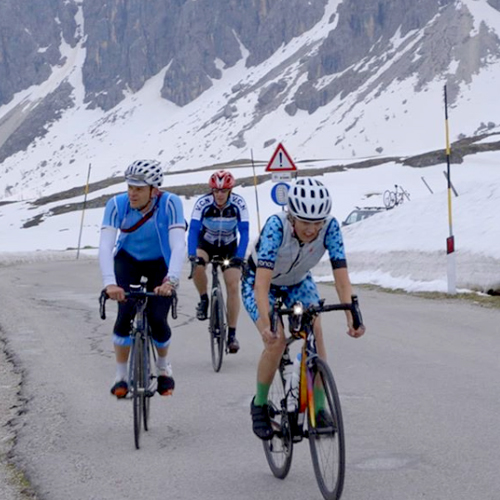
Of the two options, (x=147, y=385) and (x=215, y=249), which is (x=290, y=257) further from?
(x=215, y=249)

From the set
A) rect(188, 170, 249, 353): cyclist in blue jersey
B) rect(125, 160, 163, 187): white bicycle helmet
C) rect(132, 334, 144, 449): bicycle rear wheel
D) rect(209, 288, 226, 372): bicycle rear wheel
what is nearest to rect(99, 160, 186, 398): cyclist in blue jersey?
rect(125, 160, 163, 187): white bicycle helmet

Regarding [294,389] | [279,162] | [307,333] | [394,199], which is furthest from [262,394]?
[394,199]

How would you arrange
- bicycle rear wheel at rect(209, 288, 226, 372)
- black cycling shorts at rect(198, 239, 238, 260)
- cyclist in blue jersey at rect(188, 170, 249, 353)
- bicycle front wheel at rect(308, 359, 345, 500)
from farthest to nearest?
black cycling shorts at rect(198, 239, 238, 260)
cyclist in blue jersey at rect(188, 170, 249, 353)
bicycle rear wheel at rect(209, 288, 226, 372)
bicycle front wheel at rect(308, 359, 345, 500)

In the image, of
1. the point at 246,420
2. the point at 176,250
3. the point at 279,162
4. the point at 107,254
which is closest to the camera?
the point at 107,254

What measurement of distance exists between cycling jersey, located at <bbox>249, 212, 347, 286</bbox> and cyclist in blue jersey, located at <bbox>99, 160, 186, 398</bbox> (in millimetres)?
1103

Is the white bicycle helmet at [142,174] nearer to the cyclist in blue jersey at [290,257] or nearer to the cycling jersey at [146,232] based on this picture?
the cycling jersey at [146,232]

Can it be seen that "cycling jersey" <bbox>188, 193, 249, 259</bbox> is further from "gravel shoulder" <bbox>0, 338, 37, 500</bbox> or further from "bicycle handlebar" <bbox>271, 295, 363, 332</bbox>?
"bicycle handlebar" <bbox>271, 295, 363, 332</bbox>

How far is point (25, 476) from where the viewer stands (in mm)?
5898

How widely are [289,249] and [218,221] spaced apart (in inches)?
181

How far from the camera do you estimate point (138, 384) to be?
262 inches

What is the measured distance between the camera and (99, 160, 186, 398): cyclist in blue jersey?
6766 mm

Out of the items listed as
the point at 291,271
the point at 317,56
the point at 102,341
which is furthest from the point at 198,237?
the point at 317,56

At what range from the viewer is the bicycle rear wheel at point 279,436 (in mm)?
5473

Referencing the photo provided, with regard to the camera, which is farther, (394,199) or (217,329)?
(394,199)
